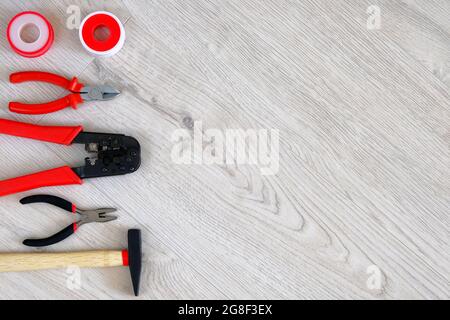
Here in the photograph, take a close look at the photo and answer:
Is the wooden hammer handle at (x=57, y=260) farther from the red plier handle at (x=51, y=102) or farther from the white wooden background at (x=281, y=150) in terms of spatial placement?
the red plier handle at (x=51, y=102)

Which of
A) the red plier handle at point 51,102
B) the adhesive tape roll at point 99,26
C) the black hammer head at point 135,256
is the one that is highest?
the adhesive tape roll at point 99,26

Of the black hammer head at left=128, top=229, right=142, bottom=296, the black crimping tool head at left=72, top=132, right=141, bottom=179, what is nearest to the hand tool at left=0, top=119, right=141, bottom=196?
the black crimping tool head at left=72, top=132, right=141, bottom=179

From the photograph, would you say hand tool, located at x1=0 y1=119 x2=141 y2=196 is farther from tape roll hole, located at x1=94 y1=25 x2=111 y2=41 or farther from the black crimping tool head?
tape roll hole, located at x1=94 y1=25 x2=111 y2=41

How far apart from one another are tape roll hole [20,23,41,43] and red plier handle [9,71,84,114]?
0.07 metres

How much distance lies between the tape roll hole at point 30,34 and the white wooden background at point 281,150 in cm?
4

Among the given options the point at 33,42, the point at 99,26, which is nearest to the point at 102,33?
the point at 99,26

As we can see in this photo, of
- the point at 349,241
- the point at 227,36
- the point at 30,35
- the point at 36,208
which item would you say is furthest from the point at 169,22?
the point at 349,241

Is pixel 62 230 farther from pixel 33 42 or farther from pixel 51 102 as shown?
pixel 33 42

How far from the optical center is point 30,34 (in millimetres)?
996

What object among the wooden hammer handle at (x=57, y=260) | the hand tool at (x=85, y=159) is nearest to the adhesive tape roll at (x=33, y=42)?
the hand tool at (x=85, y=159)

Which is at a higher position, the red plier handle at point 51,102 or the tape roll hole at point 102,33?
the tape roll hole at point 102,33

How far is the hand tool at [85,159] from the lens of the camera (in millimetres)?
956

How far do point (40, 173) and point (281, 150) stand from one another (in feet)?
1.41
